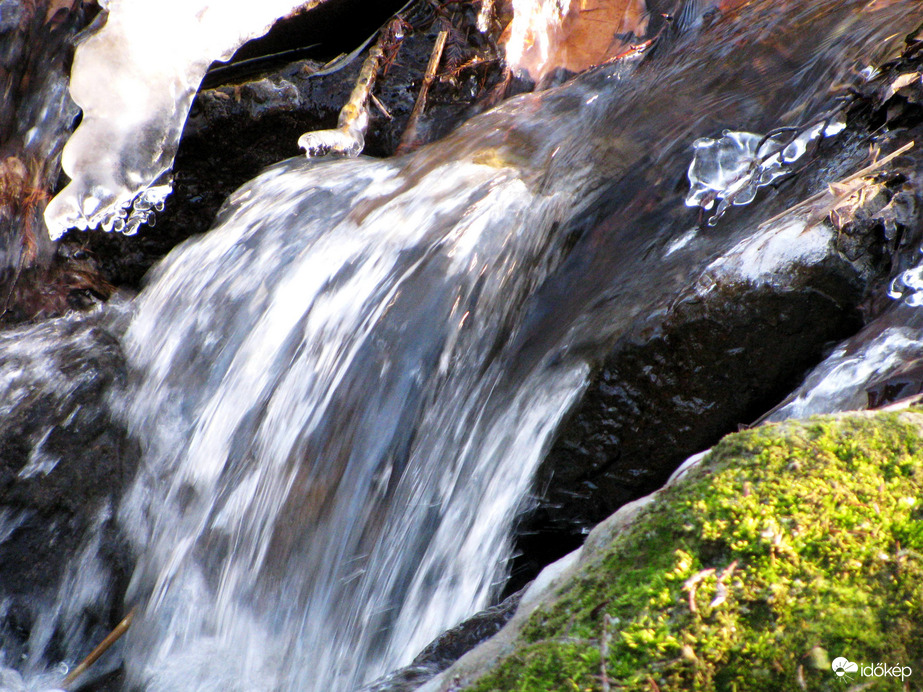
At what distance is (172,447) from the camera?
328 centimetres

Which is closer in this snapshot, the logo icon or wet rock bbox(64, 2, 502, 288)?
the logo icon

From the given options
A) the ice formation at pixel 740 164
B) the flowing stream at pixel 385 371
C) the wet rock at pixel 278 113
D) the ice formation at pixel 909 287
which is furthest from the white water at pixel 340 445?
the ice formation at pixel 909 287

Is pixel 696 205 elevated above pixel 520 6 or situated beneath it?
situated beneath

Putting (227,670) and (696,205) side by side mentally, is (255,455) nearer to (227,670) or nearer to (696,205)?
(227,670)

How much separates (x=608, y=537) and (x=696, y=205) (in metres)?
2.11

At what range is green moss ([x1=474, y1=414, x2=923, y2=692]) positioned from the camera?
3.95 ft

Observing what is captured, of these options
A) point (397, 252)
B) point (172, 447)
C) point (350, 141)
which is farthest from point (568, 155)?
point (172, 447)

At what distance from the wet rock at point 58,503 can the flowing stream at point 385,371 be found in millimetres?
108

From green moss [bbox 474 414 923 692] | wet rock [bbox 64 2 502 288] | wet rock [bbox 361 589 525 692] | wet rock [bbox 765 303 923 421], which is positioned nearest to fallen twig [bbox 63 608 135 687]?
wet rock [bbox 361 589 525 692]

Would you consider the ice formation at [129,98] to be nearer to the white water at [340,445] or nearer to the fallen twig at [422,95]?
the white water at [340,445]

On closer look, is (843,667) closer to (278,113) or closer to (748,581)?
(748,581)

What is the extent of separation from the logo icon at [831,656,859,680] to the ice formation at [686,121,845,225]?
7.21 ft

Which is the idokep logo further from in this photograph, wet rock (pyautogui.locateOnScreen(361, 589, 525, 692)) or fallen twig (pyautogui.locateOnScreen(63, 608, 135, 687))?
fallen twig (pyautogui.locateOnScreen(63, 608, 135, 687))

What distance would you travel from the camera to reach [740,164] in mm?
3232
